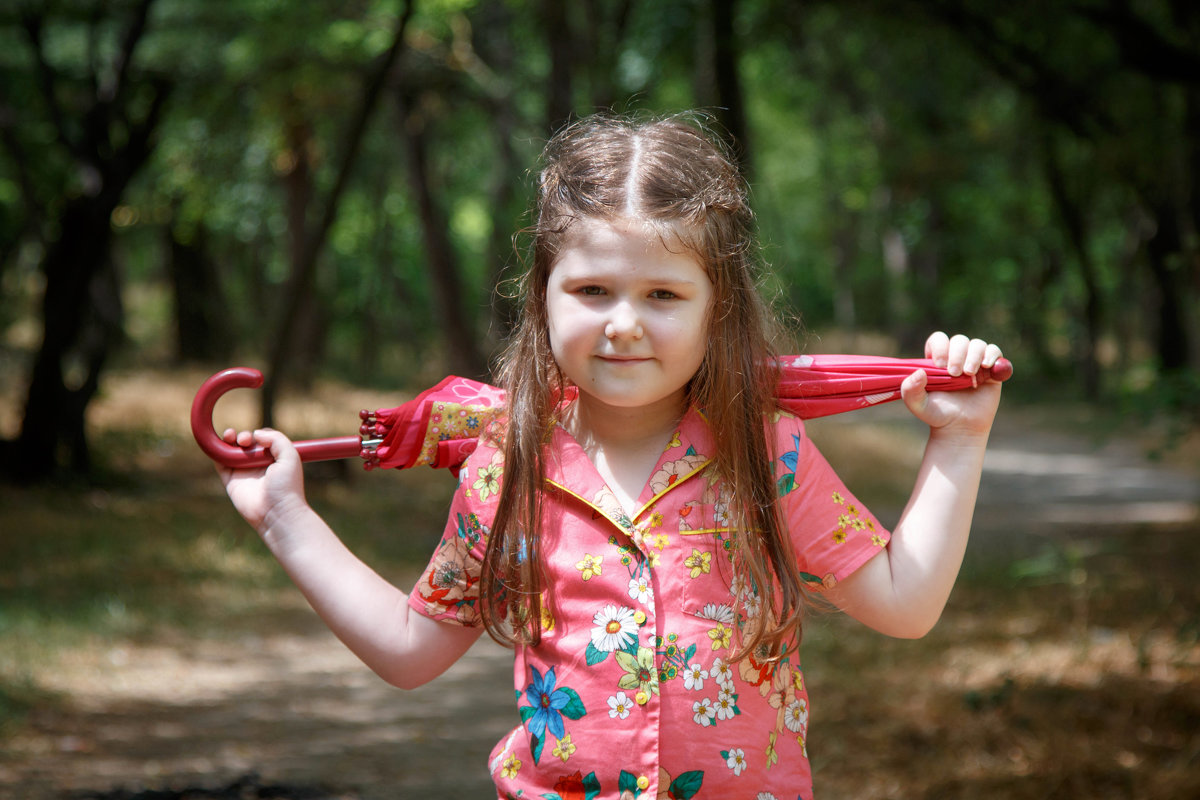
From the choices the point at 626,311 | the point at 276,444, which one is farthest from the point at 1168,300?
the point at 276,444

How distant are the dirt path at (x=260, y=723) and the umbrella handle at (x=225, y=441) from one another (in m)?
2.56

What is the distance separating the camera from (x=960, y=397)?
1682 millimetres

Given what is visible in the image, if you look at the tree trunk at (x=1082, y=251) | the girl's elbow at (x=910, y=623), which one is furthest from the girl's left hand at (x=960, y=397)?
the tree trunk at (x=1082, y=251)

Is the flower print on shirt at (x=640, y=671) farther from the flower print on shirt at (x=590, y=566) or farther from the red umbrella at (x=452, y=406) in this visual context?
the red umbrella at (x=452, y=406)

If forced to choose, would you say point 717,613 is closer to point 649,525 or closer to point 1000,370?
point 649,525

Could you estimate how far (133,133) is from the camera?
8820mm

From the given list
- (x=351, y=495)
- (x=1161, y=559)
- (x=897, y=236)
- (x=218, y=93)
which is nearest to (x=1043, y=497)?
(x=1161, y=559)

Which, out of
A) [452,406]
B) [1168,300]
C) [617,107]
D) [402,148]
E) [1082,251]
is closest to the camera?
[452,406]

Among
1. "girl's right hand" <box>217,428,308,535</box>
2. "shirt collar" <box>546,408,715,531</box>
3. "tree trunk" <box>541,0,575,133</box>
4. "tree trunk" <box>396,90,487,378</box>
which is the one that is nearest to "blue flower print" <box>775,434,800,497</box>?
"shirt collar" <box>546,408,715,531</box>

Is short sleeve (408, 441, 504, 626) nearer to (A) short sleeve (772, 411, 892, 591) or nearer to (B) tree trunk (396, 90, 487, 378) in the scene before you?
(A) short sleeve (772, 411, 892, 591)

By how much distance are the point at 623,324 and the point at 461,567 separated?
0.45m

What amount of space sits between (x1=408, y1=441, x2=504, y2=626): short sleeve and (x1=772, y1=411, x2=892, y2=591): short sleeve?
0.43 meters

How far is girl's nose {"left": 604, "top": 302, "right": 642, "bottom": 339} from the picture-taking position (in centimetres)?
155

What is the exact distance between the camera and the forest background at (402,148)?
680cm
